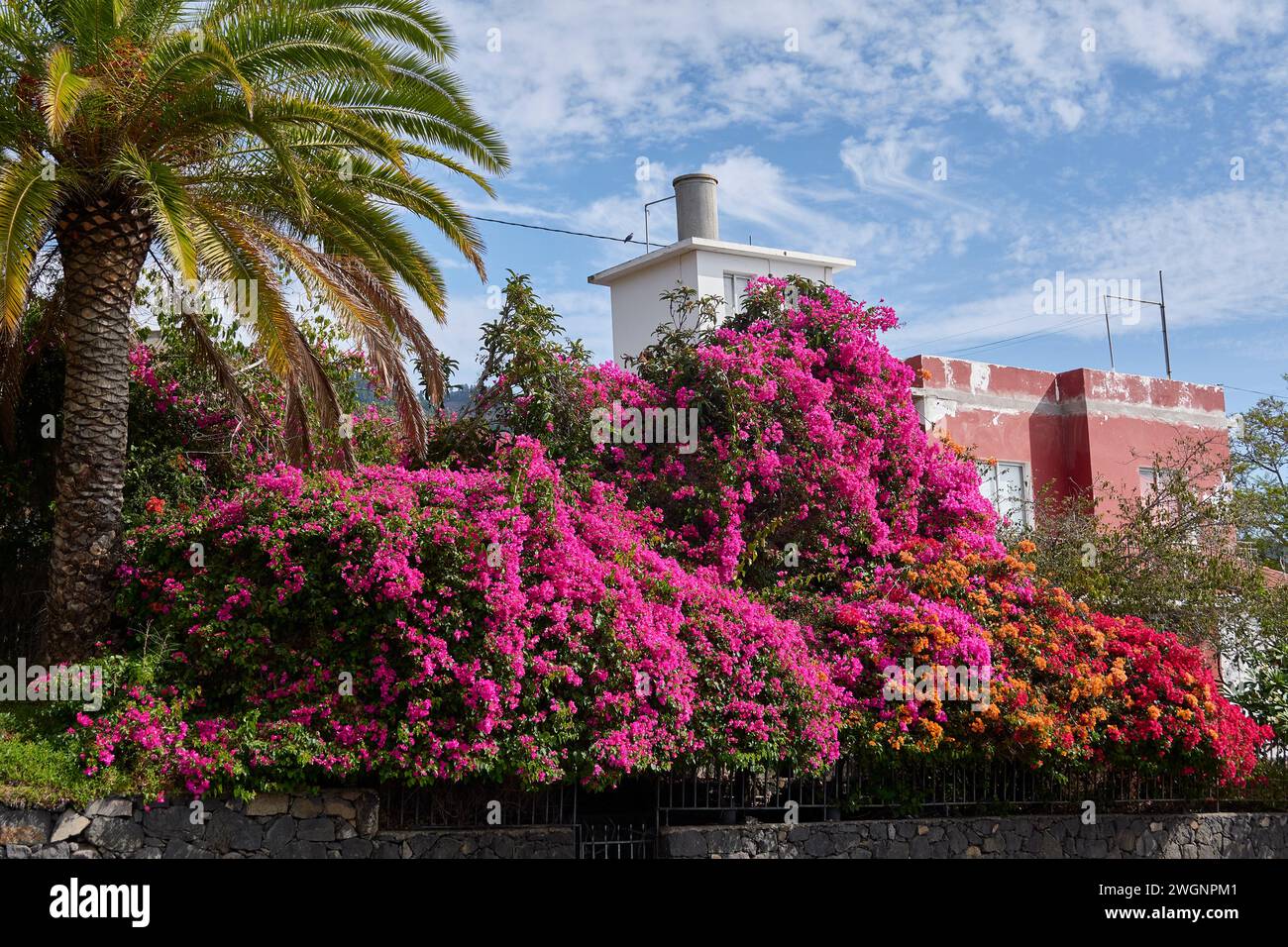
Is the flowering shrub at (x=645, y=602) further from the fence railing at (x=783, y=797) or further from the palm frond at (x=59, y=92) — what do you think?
the palm frond at (x=59, y=92)

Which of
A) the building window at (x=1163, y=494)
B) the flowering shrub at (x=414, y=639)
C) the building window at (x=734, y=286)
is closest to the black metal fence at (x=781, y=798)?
the flowering shrub at (x=414, y=639)

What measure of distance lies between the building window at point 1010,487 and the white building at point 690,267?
592 centimetres

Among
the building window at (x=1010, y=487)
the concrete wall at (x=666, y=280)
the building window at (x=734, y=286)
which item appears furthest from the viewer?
the building window at (x=734, y=286)

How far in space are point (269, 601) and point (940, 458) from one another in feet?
30.9

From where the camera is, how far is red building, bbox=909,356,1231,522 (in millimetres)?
21078

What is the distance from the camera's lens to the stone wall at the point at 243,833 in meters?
9.03

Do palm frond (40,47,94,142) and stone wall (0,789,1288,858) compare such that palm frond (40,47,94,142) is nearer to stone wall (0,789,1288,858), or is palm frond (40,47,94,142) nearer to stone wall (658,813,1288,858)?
stone wall (0,789,1288,858)

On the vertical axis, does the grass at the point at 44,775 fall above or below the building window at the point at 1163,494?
below

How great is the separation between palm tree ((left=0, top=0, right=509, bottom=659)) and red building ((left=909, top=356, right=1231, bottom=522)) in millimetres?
11243

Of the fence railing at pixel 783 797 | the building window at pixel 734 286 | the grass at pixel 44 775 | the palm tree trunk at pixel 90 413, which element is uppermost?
the building window at pixel 734 286

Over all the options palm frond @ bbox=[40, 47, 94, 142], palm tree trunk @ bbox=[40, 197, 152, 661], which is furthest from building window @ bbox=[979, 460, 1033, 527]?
palm frond @ bbox=[40, 47, 94, 142]

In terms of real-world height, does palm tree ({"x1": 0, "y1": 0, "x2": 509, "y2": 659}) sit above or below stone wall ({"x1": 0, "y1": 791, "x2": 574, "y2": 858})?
above

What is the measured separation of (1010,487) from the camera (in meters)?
21.4

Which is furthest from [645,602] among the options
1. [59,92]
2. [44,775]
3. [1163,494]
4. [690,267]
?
[690,267]
